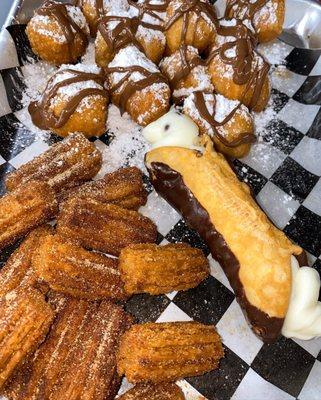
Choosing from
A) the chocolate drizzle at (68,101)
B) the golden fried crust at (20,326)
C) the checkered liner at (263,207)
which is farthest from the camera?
the chocolate drizzle at (68,101)

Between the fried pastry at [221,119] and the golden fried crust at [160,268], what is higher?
the fried pastry at [221,119]

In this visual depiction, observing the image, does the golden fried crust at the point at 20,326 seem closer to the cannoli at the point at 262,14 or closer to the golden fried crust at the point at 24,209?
the golden fried crust at the point at 24,209

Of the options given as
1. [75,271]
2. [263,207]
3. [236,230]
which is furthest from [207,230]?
[75,271]

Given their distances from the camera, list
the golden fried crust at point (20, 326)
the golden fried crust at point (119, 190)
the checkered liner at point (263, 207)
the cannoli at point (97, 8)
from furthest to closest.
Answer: the cannoli at point (97, 8) < the golden fried crust at point (119, 190) < the checkered liner at point (263, 207) < the golden fried crust at point (20, 326)

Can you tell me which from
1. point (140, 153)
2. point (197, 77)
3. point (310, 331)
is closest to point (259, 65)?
point (197, 77)

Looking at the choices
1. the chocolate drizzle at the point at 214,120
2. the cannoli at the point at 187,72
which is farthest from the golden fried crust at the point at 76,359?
the cannoli at the point at 187,72

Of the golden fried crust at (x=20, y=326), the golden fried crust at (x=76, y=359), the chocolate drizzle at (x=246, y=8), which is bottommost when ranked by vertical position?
the golden fried crust at (x=76, y=359)

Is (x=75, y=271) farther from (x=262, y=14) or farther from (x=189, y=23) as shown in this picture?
(x=262, y=14)

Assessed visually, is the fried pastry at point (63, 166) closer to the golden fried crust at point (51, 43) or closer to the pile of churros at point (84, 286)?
the pile of churros at point (84, 286)

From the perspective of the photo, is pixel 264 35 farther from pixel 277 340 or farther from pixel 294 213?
pixel 277 340

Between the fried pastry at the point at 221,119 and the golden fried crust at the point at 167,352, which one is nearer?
the golden fried crust at the point at 167,352
